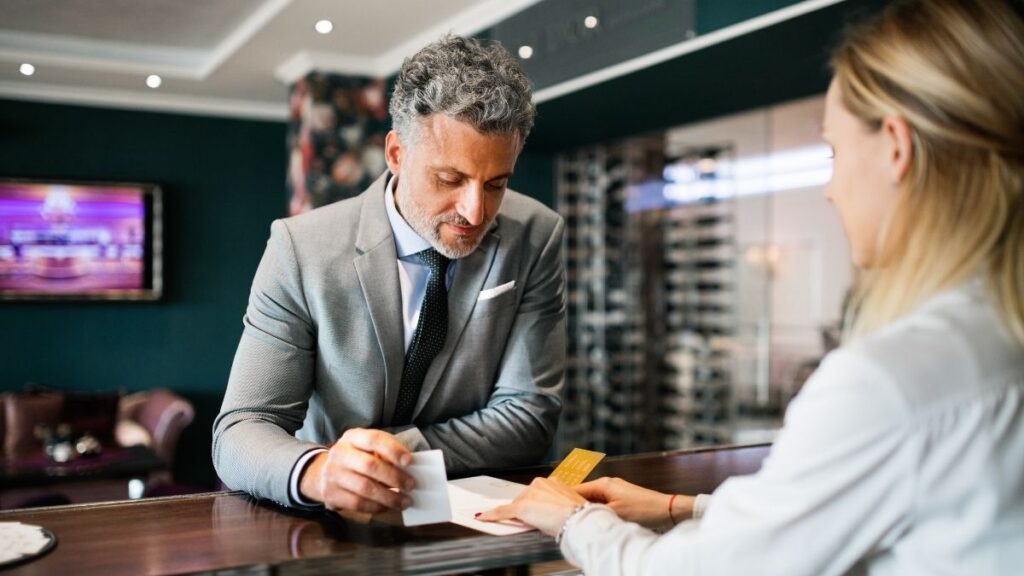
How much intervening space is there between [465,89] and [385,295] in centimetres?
42

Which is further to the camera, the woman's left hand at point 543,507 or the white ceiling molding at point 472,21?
the white ceiling molding at point 472,21

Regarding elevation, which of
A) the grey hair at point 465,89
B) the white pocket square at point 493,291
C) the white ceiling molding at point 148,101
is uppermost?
the white ceiling molding at point 148,101

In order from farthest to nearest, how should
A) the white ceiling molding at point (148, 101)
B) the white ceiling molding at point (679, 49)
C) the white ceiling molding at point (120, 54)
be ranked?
the white ceiling molding at point (148, 101), the white ceiling molding at point (120, 54), the white ceiling molding at point (679, 49)

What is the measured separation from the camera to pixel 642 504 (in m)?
1.39

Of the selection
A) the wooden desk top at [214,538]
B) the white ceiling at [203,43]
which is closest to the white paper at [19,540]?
the wooden desk top at [214,538]

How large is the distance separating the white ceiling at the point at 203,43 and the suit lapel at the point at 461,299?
10.2 ft

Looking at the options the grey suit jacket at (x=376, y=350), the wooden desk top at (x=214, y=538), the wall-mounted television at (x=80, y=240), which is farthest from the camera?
the wall-mounted television at (x=80, y=240)

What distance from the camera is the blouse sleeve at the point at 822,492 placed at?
0.89m

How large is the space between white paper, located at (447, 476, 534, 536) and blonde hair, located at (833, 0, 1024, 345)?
60cm

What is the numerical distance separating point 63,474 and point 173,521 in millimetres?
4218

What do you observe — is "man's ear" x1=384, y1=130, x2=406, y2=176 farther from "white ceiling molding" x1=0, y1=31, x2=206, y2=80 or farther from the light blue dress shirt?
"white ceiling molding" x1=0, y1=31, x2=206, y2=80

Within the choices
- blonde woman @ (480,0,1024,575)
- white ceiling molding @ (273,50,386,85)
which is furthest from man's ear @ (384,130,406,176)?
white ceiling molding @ (273,50,386,85)

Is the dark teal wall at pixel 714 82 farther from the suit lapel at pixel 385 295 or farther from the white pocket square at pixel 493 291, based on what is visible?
the suit lapel at pixel 385 295

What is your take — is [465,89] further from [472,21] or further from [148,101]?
[148,101]
